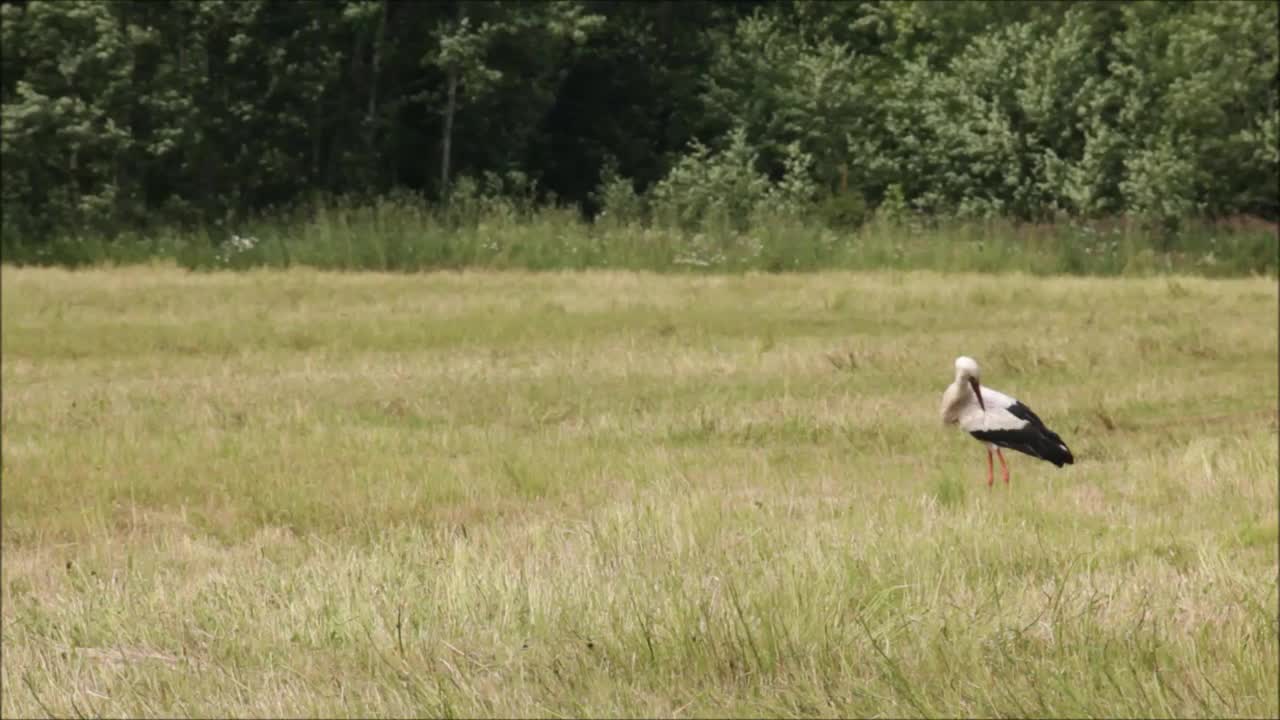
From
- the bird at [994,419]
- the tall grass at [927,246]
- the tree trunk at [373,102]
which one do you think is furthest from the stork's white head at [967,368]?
the tree trunk at [373,102]

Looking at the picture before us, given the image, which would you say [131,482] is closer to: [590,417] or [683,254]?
[590,417]

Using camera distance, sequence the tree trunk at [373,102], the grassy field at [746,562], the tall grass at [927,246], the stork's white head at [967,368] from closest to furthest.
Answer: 1. the stork's white head at [967,368]
2. the grassy field at [746,562]
3. the tall grass at [927,246]
4. the tree trunk at [373,102]

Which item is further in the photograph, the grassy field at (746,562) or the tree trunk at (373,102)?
the tree trunk at (373,102)

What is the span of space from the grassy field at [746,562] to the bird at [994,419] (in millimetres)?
88

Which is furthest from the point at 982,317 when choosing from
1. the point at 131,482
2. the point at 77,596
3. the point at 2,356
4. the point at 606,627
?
the point at 2,356

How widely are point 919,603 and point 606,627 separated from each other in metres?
0.83

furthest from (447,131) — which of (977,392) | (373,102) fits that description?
(977,392)

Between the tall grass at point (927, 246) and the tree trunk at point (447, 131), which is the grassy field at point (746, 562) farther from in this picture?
the tree trunk at point (447, 131)

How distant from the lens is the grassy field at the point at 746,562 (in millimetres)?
3939

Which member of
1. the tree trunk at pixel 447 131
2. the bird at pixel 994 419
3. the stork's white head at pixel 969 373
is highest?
the stork's white head at pixel 969 373

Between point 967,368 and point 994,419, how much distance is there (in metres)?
0.14

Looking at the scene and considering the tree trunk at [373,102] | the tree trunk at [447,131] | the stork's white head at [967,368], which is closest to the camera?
the stork's white head at [967,368]

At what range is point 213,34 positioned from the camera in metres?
→ 38.3

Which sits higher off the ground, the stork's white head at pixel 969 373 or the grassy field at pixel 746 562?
the stork's white head at pixel 969 373
